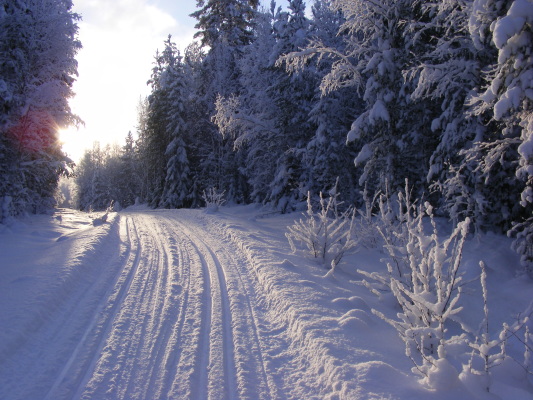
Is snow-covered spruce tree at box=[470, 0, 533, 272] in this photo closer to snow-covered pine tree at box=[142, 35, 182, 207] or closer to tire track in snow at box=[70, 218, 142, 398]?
tire track in snow at box=[70, 218, 142, 398]

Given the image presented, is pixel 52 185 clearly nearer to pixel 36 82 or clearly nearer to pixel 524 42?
pixel 36 82

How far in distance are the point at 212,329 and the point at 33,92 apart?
530 inches

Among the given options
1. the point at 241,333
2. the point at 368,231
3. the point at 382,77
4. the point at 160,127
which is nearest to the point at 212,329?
the point at 241,333

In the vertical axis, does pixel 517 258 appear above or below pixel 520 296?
above

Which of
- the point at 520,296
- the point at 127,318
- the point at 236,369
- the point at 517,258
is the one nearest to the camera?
the point at 236,369

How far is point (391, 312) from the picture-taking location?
5461 millimetres

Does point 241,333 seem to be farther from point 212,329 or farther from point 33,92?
point 33,92

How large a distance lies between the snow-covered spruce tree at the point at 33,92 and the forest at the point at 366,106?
49mm

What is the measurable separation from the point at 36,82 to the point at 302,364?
617 inches

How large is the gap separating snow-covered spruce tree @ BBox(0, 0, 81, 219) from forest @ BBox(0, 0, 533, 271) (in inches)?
1.9

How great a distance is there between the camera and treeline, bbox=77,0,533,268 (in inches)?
278

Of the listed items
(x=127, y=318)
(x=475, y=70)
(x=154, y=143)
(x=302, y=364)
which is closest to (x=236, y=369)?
(x=302, y=364)

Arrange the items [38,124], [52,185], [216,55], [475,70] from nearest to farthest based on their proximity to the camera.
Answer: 1. [475,70]
2. [38,124]
3. [52,185]
4. [216,55]

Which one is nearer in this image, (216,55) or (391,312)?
(391,312)
